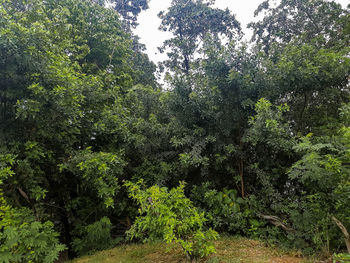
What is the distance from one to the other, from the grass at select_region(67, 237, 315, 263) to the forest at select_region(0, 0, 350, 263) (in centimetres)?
37

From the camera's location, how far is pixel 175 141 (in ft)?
16.8

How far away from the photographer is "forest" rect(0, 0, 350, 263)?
3525 mm

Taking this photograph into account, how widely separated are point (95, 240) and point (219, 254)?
334 centimetres

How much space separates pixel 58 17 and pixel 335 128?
24.4 feet

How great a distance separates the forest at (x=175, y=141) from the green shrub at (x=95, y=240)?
0.03 meters

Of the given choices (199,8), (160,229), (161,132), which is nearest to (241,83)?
(161,132)

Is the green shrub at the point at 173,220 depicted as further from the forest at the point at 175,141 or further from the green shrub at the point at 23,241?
the green shrub at the point at 23,241

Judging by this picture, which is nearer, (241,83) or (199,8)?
(241,83)

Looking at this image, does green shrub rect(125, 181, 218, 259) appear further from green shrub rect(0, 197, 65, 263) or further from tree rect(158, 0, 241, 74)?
tree rect(158, 0, 241, 74)

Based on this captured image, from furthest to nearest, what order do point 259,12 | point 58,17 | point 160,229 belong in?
1. point 259,12
2. point 58,17
3. point 160,229

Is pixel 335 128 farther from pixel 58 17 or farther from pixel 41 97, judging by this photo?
pixel 58 17

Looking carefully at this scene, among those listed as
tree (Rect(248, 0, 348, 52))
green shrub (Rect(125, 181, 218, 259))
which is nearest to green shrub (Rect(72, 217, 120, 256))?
green shrub (Rect(125, 181, 218, 259))

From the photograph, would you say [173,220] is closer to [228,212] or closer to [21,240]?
[21,240]

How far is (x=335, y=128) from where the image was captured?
16.4 ft
